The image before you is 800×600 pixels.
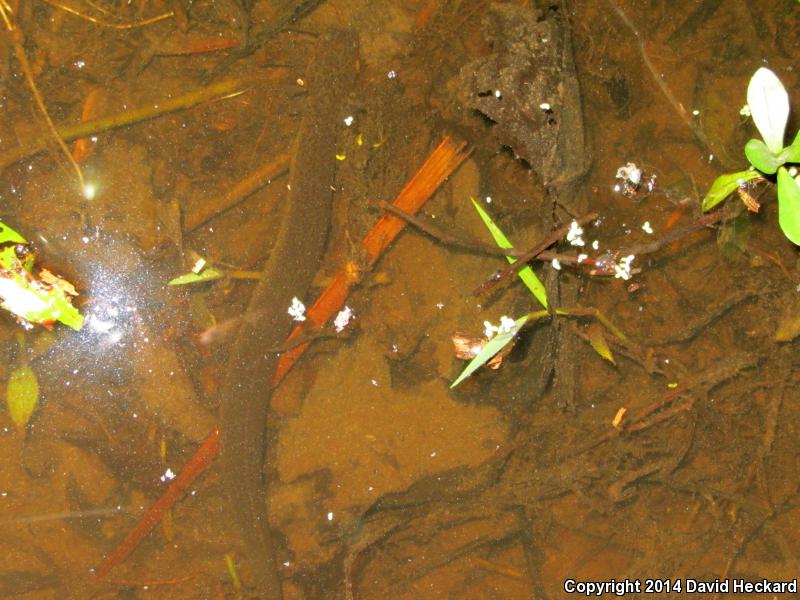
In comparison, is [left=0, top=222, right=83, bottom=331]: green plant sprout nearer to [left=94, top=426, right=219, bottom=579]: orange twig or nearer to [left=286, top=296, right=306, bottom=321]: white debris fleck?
[left=94, top=426, right=219, bottom=579]: orange twig

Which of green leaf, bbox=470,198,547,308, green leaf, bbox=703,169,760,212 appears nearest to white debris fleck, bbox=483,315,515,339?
green leaf, bbox=470,198,547,308

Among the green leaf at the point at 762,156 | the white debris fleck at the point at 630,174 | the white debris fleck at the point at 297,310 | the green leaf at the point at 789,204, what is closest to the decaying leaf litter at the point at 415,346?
the white debris fleck at the point at 630,174

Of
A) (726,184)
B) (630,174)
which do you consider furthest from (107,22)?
(726,184)

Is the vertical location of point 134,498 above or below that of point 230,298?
below

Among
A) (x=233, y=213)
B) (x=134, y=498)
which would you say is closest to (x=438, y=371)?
(x=233, y=213)

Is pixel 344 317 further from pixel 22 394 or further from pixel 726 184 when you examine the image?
pixel 726 184

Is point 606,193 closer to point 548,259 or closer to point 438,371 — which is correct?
point 548,259

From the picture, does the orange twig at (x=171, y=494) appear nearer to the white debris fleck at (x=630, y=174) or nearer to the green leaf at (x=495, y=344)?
the green leaf at (x=495, y=344)
